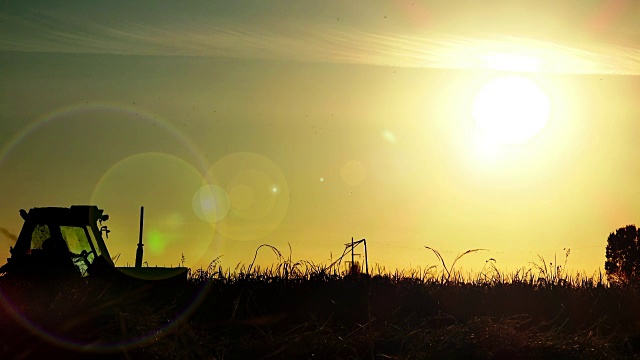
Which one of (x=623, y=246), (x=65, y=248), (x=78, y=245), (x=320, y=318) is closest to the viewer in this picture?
(x=320, y=318)

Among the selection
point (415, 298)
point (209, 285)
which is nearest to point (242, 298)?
point (209, 285)

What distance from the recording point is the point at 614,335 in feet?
33.7

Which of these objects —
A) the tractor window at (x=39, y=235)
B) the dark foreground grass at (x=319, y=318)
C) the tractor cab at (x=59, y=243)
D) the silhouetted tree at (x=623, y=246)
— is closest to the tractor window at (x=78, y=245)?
the tractor cab at (x=59, y=243)

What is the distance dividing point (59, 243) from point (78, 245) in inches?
20.8

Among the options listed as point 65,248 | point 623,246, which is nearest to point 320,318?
point 65,248

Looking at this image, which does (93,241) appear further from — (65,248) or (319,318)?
(319,318)

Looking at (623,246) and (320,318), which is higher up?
(623,246)

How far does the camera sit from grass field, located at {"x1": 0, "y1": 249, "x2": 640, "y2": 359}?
7.47 meters

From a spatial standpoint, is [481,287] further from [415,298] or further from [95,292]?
[95,292]

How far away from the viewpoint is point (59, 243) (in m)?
12.8

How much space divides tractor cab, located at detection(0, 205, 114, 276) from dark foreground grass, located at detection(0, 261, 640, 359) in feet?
5.81

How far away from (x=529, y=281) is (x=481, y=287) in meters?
1.11

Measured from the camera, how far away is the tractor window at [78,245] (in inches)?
510

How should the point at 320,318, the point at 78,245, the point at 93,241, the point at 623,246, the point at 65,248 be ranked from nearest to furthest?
1. the point at 320,318
2. the point at 65,248
3. the point at 78,245
4. the point at 93,241
5. the point at 623,246
